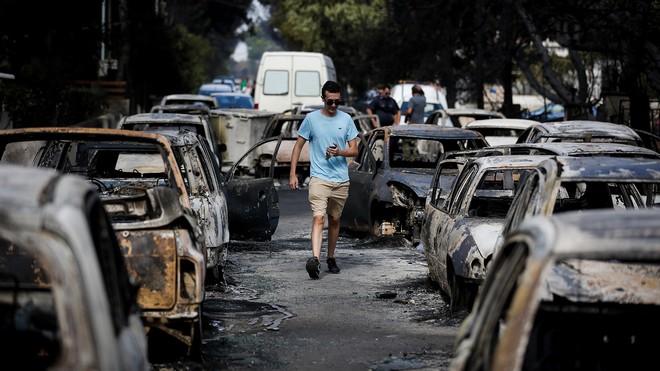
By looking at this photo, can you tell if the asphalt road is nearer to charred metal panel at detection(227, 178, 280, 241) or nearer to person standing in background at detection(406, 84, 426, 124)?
charred metal panel at detection(227, 178, 280, 241)

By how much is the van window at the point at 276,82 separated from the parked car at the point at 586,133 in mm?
17840

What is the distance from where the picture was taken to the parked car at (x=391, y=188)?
1603 cm

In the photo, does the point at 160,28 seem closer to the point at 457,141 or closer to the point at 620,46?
the point at 620,46

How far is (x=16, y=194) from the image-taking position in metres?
4.49

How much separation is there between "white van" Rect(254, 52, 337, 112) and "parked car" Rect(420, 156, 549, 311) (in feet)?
70.6

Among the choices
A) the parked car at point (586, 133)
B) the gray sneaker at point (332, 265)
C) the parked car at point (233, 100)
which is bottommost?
the parked car at point (233, 100)

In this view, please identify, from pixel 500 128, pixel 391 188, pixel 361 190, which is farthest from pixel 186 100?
pixel 391 188

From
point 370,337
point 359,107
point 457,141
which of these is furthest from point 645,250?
point 359,107

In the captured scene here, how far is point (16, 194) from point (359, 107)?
158 ft

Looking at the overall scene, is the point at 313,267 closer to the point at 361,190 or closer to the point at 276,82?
the point at 361,190

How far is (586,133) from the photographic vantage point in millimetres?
16312

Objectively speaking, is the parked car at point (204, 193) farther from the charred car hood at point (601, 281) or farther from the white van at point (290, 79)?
the white van at point (290, 79)

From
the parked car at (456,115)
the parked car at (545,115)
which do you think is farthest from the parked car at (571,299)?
the parked car at (545,115)

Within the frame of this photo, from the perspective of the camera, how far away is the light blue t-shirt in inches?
509
